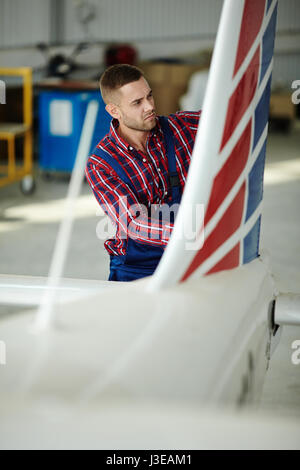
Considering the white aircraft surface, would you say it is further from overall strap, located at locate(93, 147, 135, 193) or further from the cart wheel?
the cart wheel

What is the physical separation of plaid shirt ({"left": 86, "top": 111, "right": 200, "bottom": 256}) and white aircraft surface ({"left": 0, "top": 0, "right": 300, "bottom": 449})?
0.54 meters

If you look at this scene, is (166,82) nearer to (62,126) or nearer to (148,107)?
(62,126)

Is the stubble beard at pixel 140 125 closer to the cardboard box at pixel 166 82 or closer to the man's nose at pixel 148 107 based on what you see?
the man's nose at pixel 148 107

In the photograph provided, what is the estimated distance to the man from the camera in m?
1.74

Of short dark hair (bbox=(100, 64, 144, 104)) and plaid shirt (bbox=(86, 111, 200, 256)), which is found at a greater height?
short dark hair (bbox=(100, 64, 144, 104))

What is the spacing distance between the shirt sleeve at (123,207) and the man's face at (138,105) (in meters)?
0.17

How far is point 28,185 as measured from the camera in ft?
18.2

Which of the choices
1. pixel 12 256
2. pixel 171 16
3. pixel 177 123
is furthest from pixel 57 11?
pixel 177 123

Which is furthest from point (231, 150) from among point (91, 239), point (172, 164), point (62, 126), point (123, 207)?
point (62, 126)

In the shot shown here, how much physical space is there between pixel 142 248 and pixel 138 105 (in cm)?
43

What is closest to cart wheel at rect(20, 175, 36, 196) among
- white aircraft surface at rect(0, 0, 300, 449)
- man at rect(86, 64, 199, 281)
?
man at rect(86, 64, 199, 281)

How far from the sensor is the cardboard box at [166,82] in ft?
28.5

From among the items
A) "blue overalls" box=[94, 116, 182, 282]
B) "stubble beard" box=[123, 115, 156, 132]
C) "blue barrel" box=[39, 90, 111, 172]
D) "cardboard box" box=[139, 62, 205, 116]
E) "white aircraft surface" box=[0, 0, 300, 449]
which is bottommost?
"white aircraft surface" box=[0, 0, 300, 449]

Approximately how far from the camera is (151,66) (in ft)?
28.7
